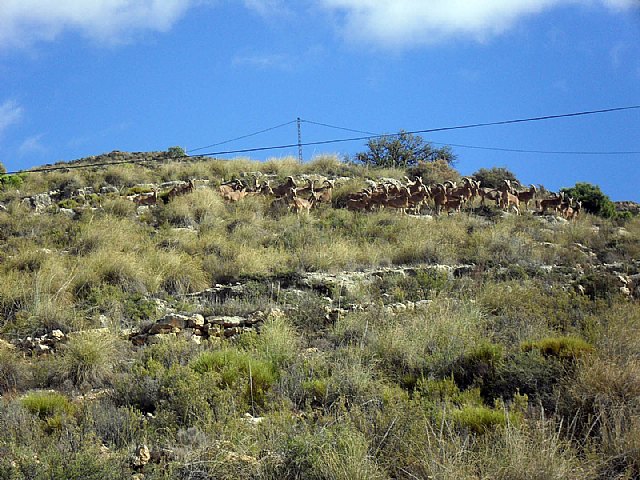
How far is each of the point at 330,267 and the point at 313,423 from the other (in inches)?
323

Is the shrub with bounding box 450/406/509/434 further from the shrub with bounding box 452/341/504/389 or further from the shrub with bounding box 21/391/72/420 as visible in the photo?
the shrub with bounding box 21/391/72/420

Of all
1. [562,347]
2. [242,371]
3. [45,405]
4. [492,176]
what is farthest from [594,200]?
[45,405]

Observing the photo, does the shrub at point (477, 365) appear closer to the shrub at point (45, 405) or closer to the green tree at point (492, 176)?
the shrub at point (45, 405)

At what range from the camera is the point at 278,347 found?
10203mm

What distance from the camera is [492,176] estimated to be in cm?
3253

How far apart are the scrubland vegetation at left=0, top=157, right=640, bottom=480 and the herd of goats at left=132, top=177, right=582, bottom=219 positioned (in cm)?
354

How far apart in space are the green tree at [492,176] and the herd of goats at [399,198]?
228 inches

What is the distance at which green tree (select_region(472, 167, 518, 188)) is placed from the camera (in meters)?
31.9

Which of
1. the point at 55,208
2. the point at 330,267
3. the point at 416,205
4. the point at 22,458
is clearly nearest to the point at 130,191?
the point at 55,208

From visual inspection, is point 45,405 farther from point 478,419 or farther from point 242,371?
point 478,419

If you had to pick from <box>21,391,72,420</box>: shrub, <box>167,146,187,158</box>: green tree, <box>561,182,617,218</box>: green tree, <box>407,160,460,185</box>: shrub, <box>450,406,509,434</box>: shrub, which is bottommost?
<box>450,406,509,434</box>: shrub

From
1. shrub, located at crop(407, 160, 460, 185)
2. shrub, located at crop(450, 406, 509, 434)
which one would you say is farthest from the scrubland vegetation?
shrub, located at crop(407, 160, 460, 185)

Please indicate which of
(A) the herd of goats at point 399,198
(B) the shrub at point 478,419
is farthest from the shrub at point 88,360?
(A) the herd of goats at point 399,198

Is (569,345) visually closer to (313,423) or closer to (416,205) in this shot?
(313,423)
